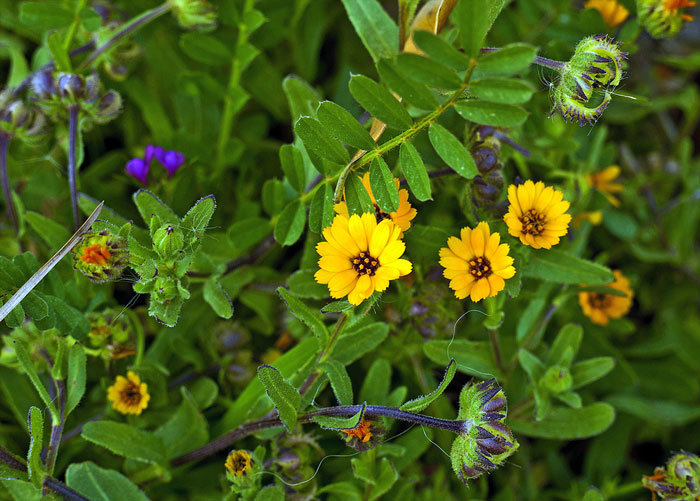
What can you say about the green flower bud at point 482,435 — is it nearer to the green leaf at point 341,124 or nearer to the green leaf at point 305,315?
the green leaf at point 305,315

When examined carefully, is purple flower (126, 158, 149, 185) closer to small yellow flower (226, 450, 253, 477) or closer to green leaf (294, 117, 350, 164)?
green leaf (294, 117, 350, 164)

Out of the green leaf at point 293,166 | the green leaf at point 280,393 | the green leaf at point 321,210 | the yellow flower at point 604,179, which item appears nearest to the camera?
the green leaf at point 280,393

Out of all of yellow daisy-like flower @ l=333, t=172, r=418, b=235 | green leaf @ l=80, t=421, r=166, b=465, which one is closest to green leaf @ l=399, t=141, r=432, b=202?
yellow daisy-like flower @ l=333, t=172, r=418, b=235

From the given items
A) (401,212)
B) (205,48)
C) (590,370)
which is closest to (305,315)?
(401,212)

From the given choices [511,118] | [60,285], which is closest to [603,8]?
[511,118]

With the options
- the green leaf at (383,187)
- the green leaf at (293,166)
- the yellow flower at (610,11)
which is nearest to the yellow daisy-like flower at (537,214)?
the green leaf at (383,187)

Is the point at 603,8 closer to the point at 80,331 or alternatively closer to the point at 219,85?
the point at 219,85

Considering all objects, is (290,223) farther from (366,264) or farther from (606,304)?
(606,304)
